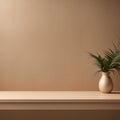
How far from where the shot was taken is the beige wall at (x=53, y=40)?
2.02 meters

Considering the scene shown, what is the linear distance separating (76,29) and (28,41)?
44cm

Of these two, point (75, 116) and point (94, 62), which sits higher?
point (94, 62)

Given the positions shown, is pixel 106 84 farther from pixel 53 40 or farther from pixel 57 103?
pixel 53 40

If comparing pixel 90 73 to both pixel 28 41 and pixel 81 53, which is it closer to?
pixel 81 53

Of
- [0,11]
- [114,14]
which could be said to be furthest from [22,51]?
[114,14]

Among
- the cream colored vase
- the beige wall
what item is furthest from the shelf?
the beige wall

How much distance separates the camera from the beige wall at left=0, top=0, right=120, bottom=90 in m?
2.02

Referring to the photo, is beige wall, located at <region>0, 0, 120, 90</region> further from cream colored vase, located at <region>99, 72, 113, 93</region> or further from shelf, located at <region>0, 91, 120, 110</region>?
shelf, located at <region>0, 91, 120, 110</region>

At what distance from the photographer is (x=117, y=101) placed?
158 cm

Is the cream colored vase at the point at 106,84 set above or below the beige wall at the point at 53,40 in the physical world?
below

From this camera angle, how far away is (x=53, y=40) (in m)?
2.04

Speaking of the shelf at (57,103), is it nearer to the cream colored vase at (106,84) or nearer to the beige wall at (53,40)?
the cream colored vase at (106,84)

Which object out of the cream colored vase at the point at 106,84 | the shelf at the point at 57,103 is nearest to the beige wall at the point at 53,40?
the cream colored vase at the point at 106,84

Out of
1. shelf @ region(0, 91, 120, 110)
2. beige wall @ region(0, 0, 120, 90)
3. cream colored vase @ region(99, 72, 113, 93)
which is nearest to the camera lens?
shelf @ region(0, 91, 120, 110)
